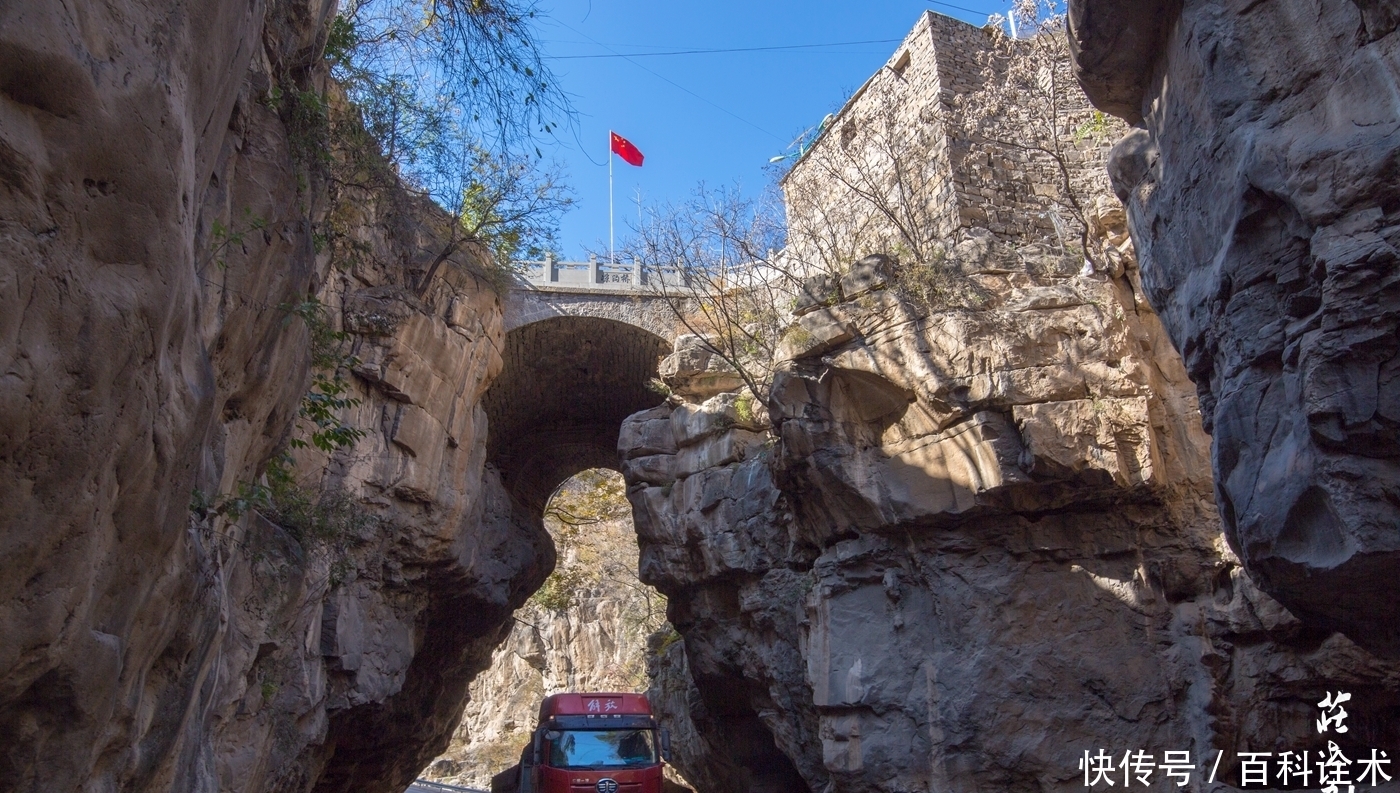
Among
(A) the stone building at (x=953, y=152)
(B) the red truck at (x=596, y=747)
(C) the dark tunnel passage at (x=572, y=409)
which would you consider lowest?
(B) the red truck at (x=596, y=747)

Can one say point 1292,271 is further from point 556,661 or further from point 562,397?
point 556,661

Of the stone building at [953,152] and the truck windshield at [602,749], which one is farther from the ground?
the stone building at [953,152]

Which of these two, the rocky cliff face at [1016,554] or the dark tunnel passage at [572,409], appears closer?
the rocky cliff face at [1016,554]

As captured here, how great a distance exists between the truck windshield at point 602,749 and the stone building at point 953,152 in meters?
7.35

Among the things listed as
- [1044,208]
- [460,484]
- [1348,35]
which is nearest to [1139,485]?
[1348,35]

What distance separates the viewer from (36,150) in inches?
112

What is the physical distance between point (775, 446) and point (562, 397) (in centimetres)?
987

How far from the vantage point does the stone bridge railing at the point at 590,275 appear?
1811 cm

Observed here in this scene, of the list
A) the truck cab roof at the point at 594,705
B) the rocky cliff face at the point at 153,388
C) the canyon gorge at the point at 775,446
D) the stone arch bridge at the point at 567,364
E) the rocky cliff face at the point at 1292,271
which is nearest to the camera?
the rocky cliff face at the point at 153,388

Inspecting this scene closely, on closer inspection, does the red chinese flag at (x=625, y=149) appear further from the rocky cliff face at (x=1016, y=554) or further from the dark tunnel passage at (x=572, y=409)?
the rocky cliff face at (x=1016, y=554)

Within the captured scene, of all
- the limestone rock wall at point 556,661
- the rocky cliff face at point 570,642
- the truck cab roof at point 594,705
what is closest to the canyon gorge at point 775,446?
the truck cab roof at point 594,705

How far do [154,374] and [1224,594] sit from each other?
27.1ft

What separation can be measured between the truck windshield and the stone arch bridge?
7584 mm

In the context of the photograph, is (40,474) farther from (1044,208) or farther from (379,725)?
(1044,208)
